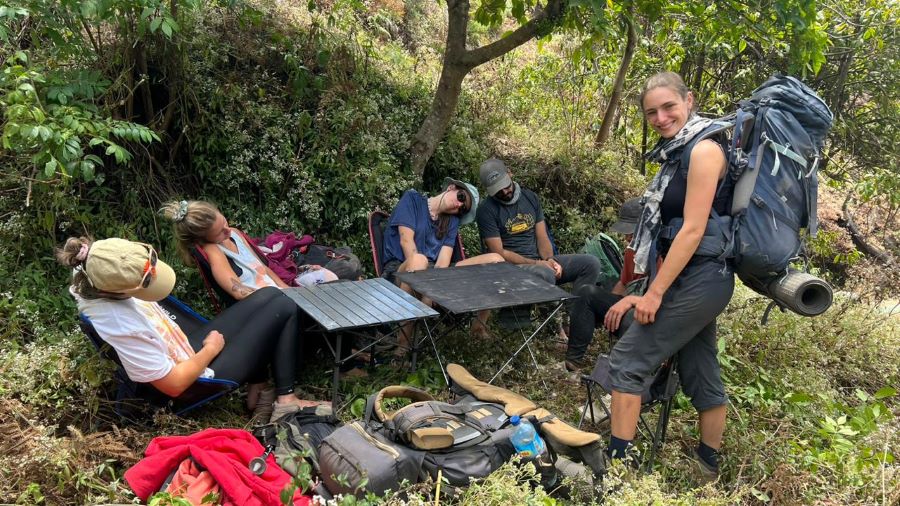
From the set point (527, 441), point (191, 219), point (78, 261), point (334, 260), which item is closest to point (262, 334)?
point (191, 219)

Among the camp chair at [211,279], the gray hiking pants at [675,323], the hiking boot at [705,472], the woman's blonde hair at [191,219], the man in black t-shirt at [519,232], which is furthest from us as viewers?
the man in black t-shirt at [519,232]

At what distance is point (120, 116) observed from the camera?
419 centimetres

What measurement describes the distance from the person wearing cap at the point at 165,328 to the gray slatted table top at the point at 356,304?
0.54ft

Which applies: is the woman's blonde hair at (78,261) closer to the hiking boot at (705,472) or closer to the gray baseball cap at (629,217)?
the hiking boot at (705,472)

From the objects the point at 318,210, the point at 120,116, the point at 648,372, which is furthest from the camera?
the point at 318,210

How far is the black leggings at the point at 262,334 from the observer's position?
2.93 meters

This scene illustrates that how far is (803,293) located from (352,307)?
2.06m

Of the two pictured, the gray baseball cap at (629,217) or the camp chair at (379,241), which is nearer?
the gray baseball cap at (629,217)

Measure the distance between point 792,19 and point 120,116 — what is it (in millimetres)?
4427

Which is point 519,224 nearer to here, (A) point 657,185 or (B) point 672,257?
(A) point 657,185

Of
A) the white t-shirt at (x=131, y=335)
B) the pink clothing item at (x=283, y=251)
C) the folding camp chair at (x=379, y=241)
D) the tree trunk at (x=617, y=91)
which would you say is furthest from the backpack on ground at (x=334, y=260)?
the tree trunk at (x=617, y=91)

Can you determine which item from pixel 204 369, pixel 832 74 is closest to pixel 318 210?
pixel 204 369

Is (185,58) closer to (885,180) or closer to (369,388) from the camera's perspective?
(369,388)

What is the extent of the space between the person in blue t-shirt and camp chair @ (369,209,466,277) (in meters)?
0.07
